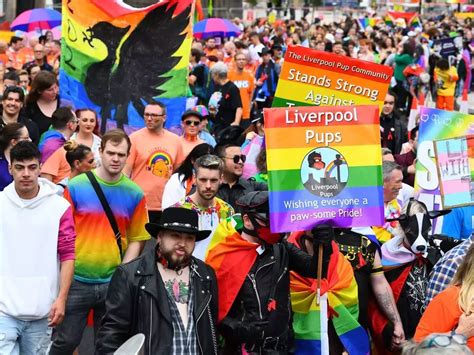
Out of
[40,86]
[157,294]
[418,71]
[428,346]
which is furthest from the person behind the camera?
[418,71]

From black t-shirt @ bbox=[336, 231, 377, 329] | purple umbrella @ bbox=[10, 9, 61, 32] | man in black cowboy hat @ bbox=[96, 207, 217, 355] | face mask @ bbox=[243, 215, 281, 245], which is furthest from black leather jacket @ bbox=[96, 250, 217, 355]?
purple umbrella @ bbox=[10, 9, 61, 32]

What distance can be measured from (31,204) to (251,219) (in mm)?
1177

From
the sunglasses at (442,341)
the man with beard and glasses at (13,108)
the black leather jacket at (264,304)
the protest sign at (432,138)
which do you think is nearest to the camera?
the sunglasses at (442,341)

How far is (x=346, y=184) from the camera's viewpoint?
5.89 meters

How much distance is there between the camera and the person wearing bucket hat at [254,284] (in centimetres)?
566

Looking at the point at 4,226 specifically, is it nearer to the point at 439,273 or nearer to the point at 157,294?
the point at 157,294

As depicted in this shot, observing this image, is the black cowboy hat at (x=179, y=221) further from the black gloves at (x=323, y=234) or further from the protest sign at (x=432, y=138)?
the protest sign at (x=432, y=138)

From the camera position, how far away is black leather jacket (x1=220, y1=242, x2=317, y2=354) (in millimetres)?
5660

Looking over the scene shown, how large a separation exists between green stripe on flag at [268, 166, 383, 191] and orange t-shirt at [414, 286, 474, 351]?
1.09 metres

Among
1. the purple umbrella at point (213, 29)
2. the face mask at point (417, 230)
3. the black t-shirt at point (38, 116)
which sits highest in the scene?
the purple umbrella at point (213, 29)

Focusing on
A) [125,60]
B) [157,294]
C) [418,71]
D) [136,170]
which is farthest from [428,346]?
[418,71]

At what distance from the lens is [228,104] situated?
1373 centimetres

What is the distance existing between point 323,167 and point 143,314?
1.24 m

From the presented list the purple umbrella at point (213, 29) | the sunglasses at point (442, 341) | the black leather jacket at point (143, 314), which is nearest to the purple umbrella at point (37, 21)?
the purple umbrella at point (213, 29)
